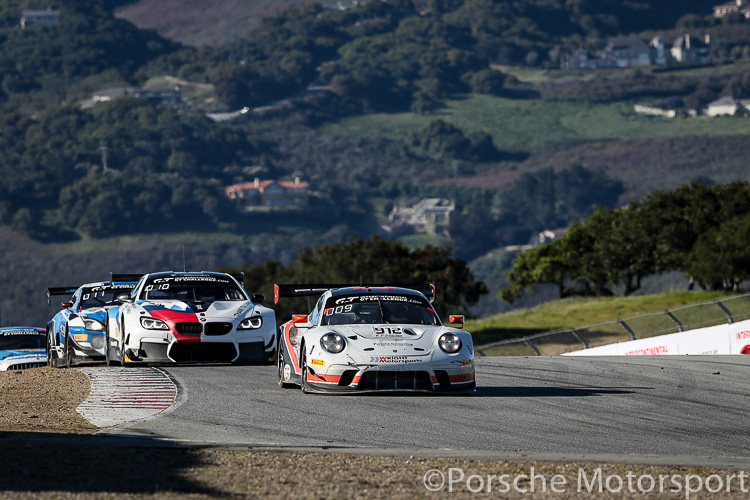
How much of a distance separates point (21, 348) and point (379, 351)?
20.3 metres

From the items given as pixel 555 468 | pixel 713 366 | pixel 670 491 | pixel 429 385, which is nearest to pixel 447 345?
pixel 429 385

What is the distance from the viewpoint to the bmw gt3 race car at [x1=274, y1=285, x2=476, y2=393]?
46.4 ft

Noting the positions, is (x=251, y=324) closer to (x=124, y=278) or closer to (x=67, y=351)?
(x=67, y=351)

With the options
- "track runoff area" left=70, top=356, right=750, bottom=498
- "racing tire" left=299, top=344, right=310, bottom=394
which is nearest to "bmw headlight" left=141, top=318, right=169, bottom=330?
"track runoff area" left=70, top=356, right=750, bottom=498

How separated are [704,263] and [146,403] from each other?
253 ft

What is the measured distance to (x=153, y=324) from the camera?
18.5 meters

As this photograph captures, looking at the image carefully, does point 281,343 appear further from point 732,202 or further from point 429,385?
point 732,202

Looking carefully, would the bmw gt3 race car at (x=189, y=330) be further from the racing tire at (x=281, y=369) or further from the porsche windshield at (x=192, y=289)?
the racing tire at (x=281, y=369)

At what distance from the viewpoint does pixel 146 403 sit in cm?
1428

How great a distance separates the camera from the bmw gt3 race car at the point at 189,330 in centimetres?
1850

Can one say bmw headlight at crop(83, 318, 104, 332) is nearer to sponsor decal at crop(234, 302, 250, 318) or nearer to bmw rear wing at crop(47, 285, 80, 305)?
bmw rear wing at crop(47, 285, 80, 305)

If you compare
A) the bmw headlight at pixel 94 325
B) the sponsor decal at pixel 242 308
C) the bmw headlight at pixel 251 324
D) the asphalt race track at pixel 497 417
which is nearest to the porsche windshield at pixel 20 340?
the bmw headlight at pixel 94 325

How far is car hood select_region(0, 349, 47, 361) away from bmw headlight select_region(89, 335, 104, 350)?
30.8 feet

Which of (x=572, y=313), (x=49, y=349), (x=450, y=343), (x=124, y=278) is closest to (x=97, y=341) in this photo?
(x=124, y=278)
